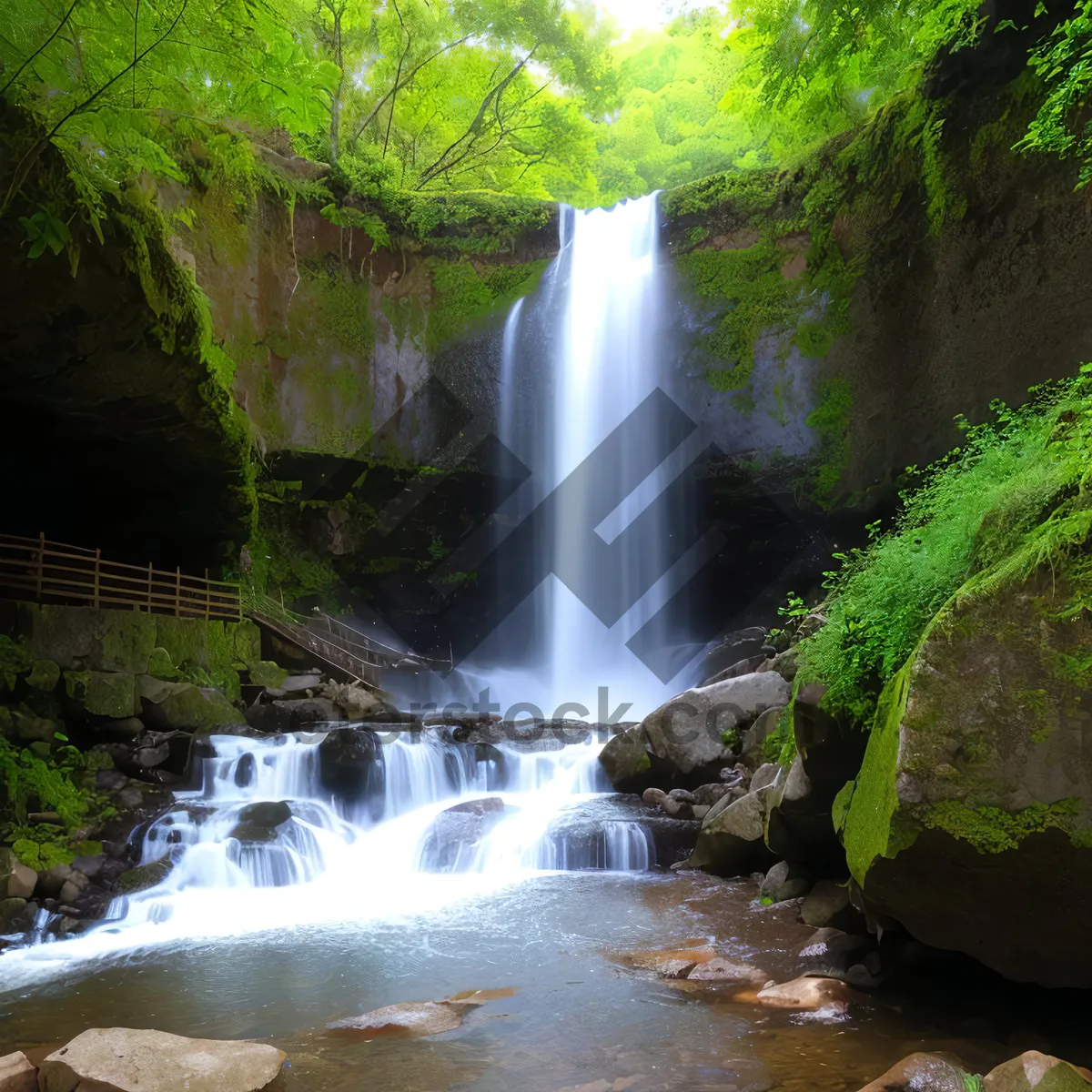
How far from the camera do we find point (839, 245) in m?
16.5

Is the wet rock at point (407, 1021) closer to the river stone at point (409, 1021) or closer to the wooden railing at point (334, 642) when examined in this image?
the river stone at point (409, 1021)

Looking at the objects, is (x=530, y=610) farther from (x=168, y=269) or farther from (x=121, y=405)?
(x=168, y=269)

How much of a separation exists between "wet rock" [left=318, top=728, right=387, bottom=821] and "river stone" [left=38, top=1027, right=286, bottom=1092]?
6.30m

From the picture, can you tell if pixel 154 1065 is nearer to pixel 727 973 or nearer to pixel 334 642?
pixel 727 973

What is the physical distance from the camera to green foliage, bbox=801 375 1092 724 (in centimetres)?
375

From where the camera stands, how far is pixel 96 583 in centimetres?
1125

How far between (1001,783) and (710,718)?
6.18 metres

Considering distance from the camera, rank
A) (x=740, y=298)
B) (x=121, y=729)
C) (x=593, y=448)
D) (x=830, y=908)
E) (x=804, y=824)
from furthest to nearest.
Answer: (x=593, y=448) → (x=740, y=298) → (x=121, y=729) → (x=804, y=824) → (x=830, y=908)

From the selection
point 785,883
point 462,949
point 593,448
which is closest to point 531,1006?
point 462,949

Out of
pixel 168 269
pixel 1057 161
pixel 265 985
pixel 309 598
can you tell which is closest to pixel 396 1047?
pixel 265 985

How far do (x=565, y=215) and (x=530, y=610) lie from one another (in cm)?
1026

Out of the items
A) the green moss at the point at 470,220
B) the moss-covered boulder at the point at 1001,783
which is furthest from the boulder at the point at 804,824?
the green moss at the point at 470,220

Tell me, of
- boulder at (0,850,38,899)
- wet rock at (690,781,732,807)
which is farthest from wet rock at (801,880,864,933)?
boulder at (0,850,38,899)

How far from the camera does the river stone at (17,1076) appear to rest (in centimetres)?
314
